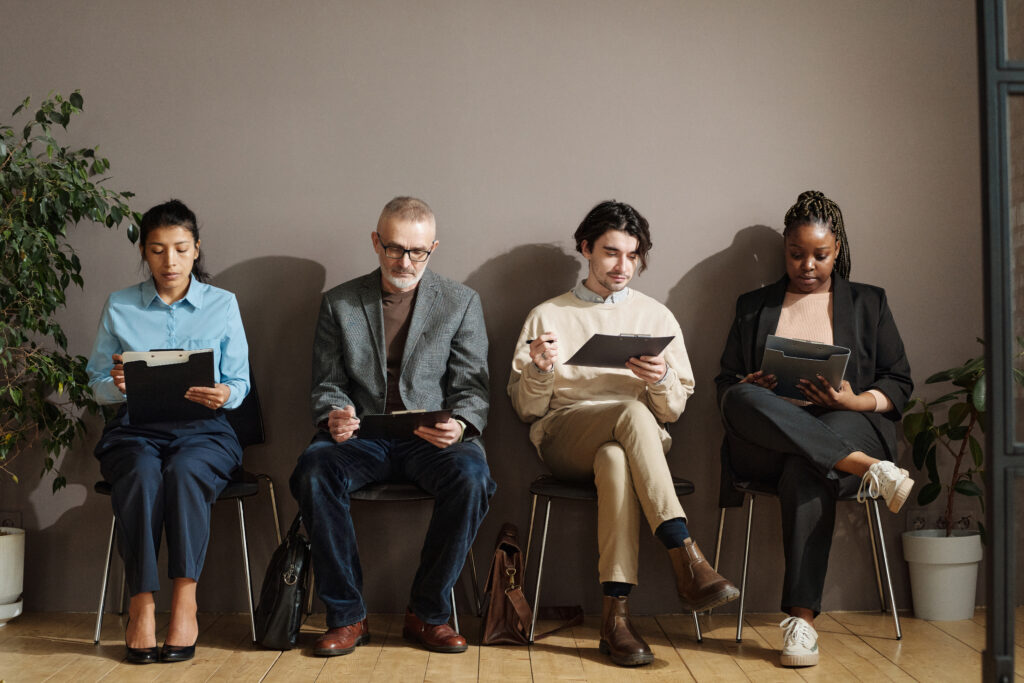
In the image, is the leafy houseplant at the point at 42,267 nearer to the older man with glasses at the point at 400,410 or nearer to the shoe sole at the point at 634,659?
the older man with glasses at the point at 400,410

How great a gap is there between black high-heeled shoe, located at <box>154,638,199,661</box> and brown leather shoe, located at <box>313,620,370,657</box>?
A: 0.35 metres

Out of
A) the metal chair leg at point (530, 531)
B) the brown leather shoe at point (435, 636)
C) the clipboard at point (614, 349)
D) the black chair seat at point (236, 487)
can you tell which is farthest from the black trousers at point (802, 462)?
the black chair seat at point (236, 487)

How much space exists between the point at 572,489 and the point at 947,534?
1347mm

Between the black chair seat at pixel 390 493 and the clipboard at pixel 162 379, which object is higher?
the clipboard at pixel 162 379

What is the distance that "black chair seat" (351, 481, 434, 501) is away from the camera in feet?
8.93

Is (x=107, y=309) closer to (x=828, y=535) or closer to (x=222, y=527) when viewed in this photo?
(x=222, y=527)

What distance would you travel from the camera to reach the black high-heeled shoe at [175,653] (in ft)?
8.27

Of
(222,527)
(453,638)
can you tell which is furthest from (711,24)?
(222,527)

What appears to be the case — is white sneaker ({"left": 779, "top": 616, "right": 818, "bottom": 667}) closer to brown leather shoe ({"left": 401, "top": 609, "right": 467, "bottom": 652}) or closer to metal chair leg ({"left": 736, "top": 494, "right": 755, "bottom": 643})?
metal chair leg ({"left": 736, "top": 494, "right": 755, "bottom": 643})

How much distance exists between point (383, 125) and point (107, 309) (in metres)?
1.12

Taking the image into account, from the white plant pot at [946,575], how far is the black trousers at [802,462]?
448mm

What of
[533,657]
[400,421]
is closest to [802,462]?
[533,657]

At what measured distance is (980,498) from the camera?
3.12 metres

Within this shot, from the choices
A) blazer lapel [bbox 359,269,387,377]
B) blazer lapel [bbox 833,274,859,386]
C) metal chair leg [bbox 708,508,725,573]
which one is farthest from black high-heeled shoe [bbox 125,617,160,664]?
blazer lapel [bbox 833,274,859,386]
